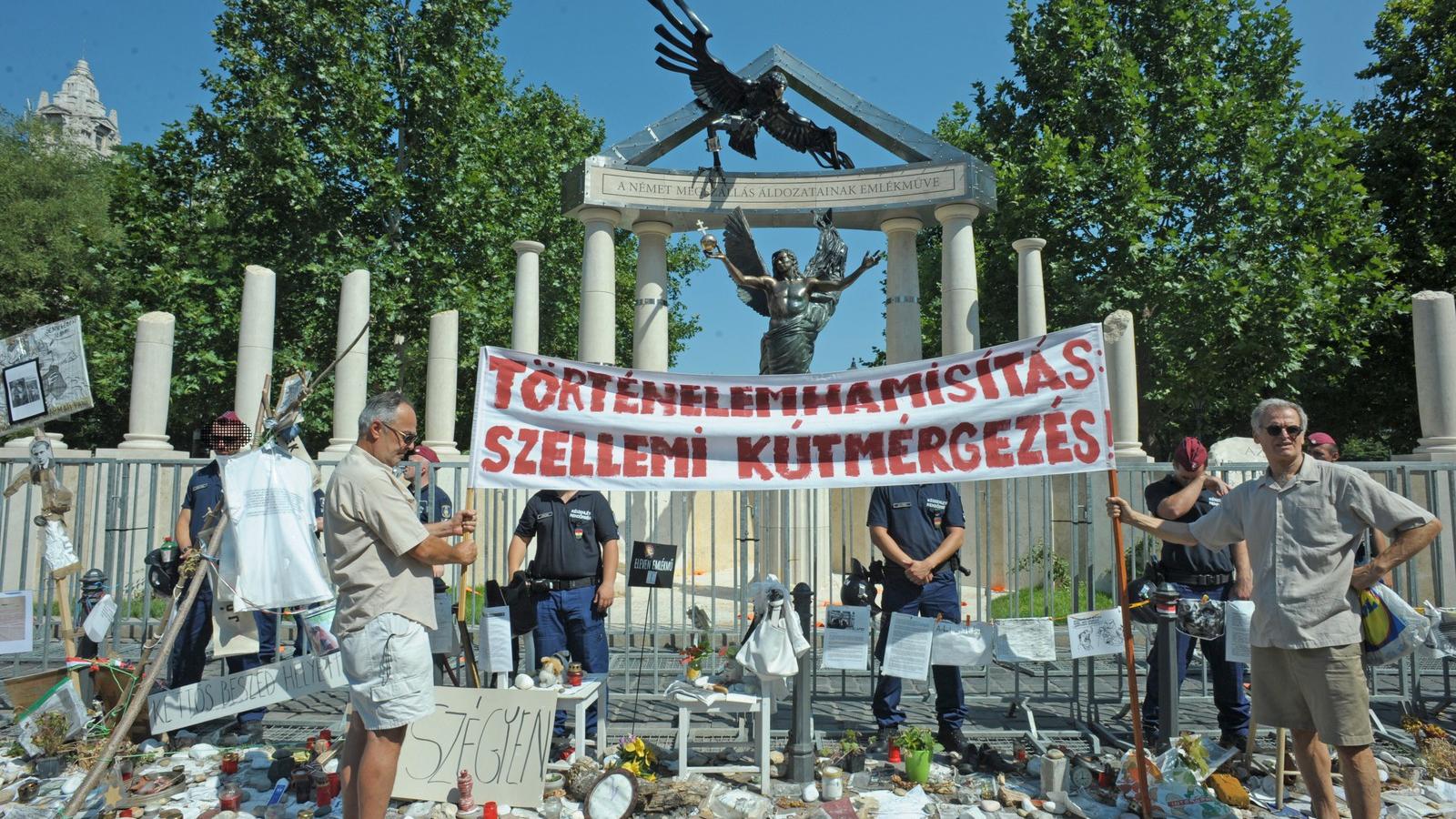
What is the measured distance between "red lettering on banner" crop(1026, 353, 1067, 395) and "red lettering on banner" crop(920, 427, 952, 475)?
1.77 feet

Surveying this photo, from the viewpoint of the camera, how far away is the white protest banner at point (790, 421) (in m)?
5.09

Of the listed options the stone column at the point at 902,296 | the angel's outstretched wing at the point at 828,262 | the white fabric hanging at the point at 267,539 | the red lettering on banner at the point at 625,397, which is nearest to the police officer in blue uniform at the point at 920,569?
the red lettering on banner at the point at 625,397

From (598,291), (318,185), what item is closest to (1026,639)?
(598,291)

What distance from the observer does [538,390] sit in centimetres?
524

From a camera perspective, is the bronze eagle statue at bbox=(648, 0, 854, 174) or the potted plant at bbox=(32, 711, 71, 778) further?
the bronze eagle statue at bbox=(648, 0, 854, 174)

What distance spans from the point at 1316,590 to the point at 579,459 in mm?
3610

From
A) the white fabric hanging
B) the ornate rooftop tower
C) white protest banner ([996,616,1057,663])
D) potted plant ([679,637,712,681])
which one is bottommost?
potted plant ([679,637,712,681])

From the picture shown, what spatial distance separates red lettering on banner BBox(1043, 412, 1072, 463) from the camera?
502 centimetres

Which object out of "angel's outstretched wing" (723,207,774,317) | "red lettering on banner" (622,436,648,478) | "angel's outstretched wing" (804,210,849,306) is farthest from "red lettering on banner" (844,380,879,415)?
"angel's outstretched wing" (723,207,774,317)

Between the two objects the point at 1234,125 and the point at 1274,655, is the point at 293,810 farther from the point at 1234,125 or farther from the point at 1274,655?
the point at 1234,125

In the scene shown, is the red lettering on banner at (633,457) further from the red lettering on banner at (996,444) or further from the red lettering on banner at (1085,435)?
the red lettering on banner at (1085,435)

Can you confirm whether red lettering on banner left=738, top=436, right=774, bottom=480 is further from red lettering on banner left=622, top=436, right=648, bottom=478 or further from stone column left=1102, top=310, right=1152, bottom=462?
stone column left=1102, top=310, right=1152, bottom=462

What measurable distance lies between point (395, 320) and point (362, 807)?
1844 cm

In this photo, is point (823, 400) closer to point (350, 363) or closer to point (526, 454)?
point (526, 454)
